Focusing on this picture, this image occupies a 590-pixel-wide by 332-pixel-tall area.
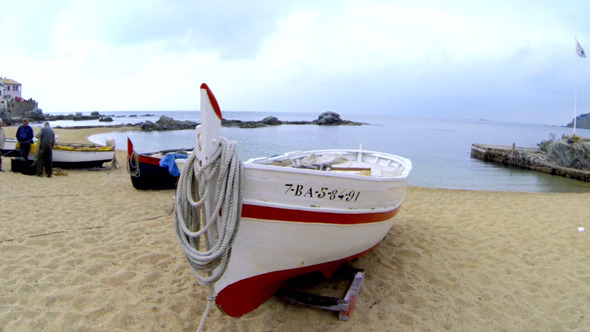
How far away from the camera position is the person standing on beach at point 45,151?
11.1m

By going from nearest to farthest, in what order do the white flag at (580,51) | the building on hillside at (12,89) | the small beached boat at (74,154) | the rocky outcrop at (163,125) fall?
the small beached boat at (74,154), the white flag at (580,51), the rocky outcrop at (163,125), the building on hillside at (12,89)

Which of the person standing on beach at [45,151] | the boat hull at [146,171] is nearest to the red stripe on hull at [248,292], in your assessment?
the boat hull at [146,171]

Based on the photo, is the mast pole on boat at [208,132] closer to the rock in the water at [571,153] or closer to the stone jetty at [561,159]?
the stone jetty at [561,159]

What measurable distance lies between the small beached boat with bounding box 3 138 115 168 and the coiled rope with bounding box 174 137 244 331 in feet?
37.8

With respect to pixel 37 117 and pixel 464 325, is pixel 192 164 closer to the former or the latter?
pixel 464 325

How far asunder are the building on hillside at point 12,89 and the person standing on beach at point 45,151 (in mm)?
74075

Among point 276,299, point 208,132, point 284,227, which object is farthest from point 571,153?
point 208,132

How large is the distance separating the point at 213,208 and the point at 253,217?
0.38 m

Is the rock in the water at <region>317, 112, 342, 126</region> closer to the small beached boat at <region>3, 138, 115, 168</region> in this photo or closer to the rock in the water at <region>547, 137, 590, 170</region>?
the rock in the water at <region>547, 137, 590, 170</region>

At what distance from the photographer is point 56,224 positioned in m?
6.54

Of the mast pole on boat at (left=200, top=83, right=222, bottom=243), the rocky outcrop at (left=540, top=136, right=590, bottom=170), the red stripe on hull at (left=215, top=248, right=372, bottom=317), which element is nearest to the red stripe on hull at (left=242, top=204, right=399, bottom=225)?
the mast pole on boat at (left=200, top=83, right=222, bottom=243)

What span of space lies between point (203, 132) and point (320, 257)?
1896mm

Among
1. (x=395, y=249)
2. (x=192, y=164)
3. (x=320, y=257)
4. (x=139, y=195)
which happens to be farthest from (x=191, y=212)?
(x=139, y=195)

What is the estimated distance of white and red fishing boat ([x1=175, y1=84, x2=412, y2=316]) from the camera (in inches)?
127
